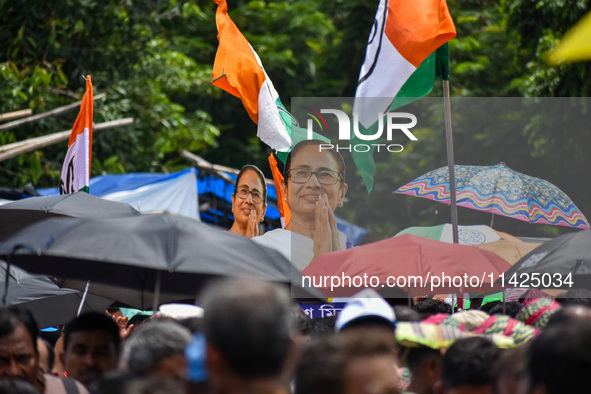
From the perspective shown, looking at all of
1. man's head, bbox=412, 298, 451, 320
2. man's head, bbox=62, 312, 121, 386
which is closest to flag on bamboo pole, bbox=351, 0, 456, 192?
man's head, bbox=412, 298, 451, 320

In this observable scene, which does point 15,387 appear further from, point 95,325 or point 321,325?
point 321,325

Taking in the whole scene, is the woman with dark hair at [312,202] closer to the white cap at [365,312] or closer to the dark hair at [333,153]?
the dark hair at [333,153]

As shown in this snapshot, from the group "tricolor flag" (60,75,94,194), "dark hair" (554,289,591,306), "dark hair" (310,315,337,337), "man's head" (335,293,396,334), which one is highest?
"tricolor flag" (60,75,94,194)

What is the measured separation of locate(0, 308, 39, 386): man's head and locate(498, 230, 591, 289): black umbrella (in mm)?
3396

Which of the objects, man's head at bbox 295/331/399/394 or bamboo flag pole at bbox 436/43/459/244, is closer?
man's head at bbox 295/331/399/394

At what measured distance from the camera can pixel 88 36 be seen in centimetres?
1485

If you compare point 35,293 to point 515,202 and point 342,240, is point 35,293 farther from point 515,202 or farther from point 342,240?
point 515,202

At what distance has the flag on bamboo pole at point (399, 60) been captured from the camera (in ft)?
25.5

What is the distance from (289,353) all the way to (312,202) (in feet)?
15.8

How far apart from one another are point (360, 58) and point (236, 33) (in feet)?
49.4

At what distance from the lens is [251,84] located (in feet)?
28.0

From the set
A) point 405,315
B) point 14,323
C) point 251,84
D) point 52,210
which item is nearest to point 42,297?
point 52,210

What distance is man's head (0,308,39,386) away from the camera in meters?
4.09

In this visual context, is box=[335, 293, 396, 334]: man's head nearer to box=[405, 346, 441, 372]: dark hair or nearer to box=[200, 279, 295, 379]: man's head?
box=[405, 346, 441, 372]: dark hair
